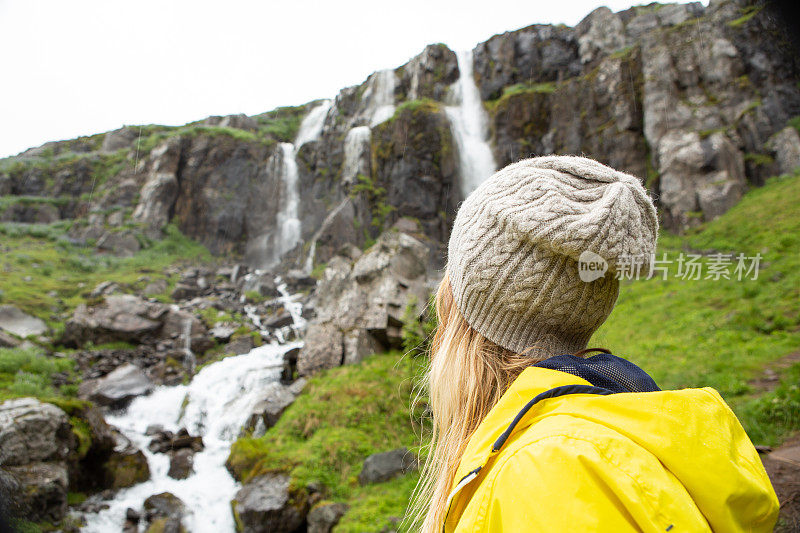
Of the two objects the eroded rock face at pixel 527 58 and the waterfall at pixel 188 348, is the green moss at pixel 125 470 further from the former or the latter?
the eroded rock face at pixel 527 58

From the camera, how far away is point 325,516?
20.5ft

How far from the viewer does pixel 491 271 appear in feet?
4.60

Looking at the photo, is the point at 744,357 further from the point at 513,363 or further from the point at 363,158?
the point at 363,158

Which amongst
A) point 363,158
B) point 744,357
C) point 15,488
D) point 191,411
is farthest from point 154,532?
point 363,158

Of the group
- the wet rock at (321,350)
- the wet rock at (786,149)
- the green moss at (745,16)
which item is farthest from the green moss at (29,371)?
the green moss at (745,16)

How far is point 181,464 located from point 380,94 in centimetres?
3108

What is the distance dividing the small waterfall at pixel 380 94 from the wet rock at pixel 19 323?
2345 cm

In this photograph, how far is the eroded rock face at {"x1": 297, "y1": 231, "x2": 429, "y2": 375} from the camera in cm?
1159

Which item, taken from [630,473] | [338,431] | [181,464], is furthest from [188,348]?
[630,473]

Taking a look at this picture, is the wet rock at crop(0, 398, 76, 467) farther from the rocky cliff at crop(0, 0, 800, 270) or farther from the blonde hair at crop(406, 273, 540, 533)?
the rocky cliff at crop(0, 0, 800, 270)

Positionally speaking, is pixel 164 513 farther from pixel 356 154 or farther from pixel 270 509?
pixel 356 154

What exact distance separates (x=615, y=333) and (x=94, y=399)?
47.3ft

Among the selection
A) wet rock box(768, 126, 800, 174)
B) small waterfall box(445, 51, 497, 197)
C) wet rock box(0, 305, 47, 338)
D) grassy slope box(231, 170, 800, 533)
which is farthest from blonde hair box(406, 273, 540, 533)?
small waterfall box(445, 51, 497, 197)

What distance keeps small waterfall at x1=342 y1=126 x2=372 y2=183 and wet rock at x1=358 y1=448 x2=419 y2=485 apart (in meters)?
22.9
